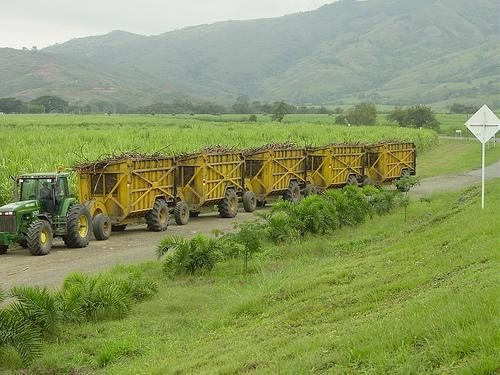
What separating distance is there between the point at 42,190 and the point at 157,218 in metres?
4.78

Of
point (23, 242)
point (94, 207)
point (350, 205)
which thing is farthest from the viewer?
point (350, 205)

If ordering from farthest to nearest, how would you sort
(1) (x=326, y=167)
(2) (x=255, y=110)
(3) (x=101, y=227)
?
(2) (x=255, y=110)
(1) (x=326, y=167)
(3) (x=101, y=227)

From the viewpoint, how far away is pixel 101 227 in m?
22.2

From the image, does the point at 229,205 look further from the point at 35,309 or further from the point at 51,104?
the point at 51,104

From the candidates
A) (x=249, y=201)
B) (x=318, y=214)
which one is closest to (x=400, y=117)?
(x=249, y=201)

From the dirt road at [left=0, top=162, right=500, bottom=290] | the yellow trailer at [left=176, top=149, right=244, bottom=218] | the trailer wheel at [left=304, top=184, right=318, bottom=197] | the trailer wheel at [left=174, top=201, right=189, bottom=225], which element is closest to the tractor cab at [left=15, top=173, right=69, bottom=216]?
the dirt road at [left=0, top=162, right=500, bottom=290]

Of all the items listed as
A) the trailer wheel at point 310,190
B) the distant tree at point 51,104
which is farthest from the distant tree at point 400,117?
the trailer wheel at point 310,190

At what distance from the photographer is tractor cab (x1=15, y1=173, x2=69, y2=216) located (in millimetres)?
Result: 20391

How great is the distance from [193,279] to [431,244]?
5.11 metres

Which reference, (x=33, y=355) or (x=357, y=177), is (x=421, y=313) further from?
(x=357, y=177)

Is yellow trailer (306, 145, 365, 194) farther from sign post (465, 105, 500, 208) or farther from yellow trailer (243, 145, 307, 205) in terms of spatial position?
sign post (465, 105, 500, 208)

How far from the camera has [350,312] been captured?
1017 centimetres

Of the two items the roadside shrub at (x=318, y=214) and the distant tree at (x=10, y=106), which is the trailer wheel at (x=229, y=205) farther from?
the distant tree at (x=10, y=106)

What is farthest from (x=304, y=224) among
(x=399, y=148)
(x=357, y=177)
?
(x=399, y=148)
